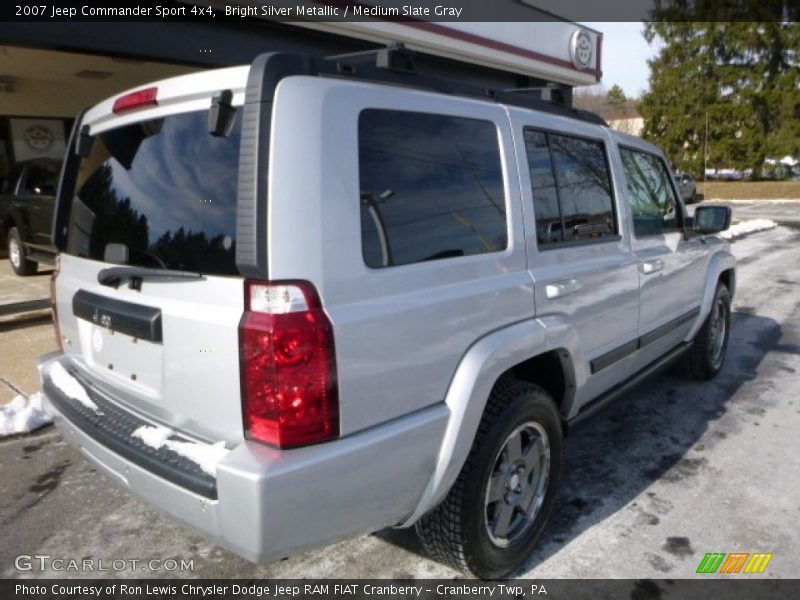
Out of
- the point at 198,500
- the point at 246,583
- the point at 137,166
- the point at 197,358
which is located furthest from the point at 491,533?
the point at 137,166

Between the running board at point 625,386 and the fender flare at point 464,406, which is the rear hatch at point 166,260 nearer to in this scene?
the fender flare at point 464,406

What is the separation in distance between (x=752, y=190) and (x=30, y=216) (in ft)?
119

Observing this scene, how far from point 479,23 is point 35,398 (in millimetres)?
10693

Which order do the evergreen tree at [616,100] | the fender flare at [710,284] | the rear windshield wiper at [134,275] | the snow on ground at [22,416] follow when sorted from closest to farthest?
the rear windshield wiper at [134,275], the snow on ground at [22,416], the fender flare at [710,284], the evergreen tree at [616,100]

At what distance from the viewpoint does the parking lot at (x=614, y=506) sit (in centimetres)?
269

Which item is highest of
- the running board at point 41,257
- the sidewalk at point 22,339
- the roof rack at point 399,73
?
the roof rack at point 399,73

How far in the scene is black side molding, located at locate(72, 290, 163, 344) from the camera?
2.11 metres

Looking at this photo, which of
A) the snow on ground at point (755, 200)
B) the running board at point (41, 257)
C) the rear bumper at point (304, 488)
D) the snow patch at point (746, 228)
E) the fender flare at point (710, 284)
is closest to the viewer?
the rear bumper at point (304, 488)

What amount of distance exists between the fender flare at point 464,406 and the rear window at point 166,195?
0.91m

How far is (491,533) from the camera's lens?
2.54 m

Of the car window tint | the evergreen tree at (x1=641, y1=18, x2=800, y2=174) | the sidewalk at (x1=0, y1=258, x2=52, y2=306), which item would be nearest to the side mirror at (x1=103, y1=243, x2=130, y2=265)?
the car window tint

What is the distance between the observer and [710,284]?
4695 millimetres

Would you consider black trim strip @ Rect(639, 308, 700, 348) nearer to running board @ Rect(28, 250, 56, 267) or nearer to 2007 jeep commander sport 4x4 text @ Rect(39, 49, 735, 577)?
2007 jeep commander sport 4x4 text @ Rect(39, 49, 735, 577)

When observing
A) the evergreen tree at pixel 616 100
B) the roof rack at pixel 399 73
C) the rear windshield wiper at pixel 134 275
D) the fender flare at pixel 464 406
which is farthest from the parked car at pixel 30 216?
the evergreen tree at pixel 616 100
